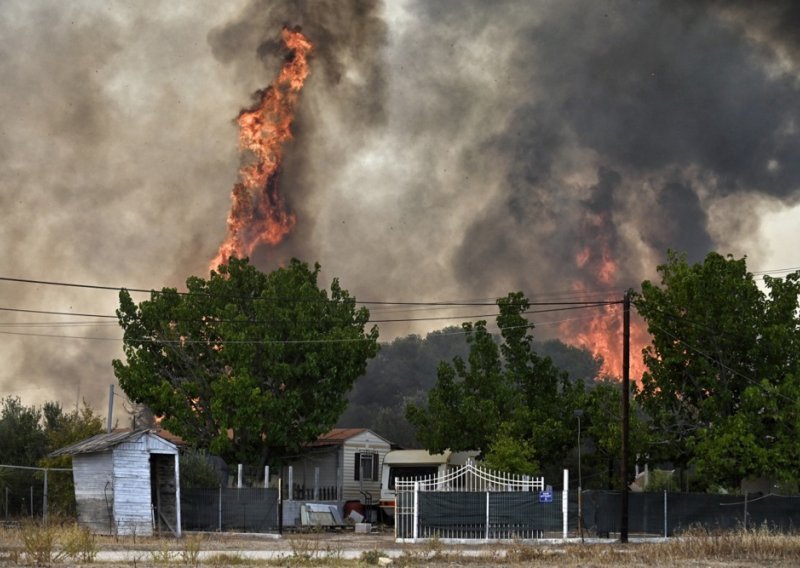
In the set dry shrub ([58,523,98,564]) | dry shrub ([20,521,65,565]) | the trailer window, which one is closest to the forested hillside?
the trailer window

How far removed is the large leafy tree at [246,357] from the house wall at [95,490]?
11254 millimetres

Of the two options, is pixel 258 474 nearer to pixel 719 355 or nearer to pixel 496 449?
pixel 496 449

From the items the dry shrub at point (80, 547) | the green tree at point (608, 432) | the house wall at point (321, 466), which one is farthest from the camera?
the house wall at point (321, 466)

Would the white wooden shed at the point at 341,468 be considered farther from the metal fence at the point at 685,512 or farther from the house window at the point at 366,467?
the metal fence at the point at 685,512

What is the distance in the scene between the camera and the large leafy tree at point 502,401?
55078mm

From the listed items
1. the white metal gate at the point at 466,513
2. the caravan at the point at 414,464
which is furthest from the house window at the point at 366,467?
the white metal gate at the point at 466,513

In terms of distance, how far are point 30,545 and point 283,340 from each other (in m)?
32.4

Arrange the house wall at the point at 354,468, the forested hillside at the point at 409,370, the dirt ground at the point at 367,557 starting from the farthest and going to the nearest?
the forested hillside at the point at 409,370, the house wall at the point at 354,468, the dirt ground at the point at 367,557

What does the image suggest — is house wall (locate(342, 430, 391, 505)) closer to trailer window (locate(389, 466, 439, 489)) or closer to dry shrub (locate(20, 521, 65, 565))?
trailer window (locate(389, 466, 439, 489))

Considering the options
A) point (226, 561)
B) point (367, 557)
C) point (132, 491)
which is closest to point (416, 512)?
point (367, 557)

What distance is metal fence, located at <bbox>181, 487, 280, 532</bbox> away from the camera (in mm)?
45062

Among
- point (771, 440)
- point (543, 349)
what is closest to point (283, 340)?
point (771, 440)

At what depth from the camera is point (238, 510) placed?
148 feet

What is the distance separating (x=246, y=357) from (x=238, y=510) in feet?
36.4
